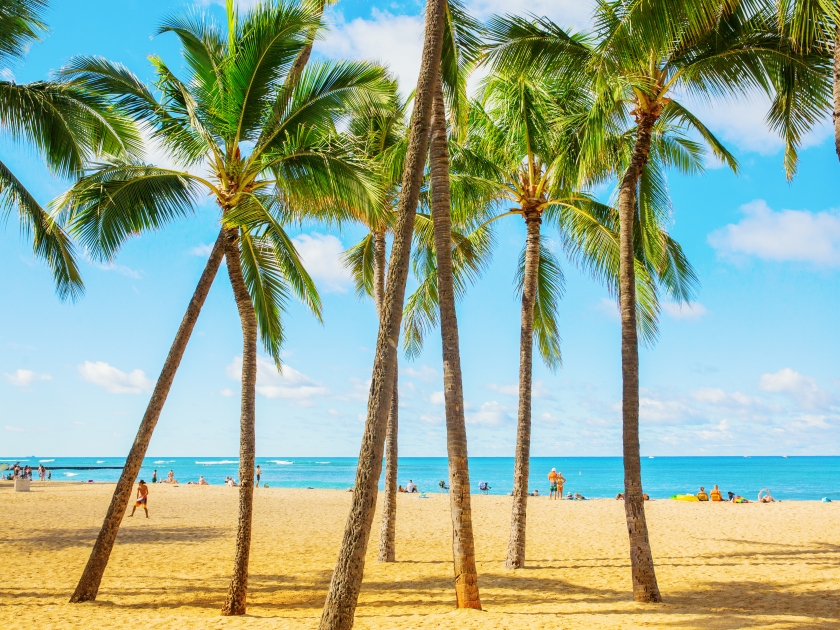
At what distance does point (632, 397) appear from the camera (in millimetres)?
8711

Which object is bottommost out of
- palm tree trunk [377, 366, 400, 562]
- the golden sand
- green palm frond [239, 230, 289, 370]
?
the golden sand

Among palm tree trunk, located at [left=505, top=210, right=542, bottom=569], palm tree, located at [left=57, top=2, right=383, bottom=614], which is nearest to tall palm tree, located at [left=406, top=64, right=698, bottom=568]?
palm tree trunk, located at [left=505, top=210, right=542, bottom=569]

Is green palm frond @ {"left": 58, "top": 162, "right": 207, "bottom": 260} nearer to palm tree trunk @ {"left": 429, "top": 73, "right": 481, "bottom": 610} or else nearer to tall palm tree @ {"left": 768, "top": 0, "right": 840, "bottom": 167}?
palm tree trunk @ {"left": 429, "top": 73, "right": 481, "bottom": 610}

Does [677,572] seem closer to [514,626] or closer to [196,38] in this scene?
[514,626]

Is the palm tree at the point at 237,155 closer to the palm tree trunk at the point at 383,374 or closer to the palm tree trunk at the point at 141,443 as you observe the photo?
the palm tree trunk at the point at 141,443

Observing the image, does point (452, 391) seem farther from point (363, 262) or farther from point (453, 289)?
point (363, 262)

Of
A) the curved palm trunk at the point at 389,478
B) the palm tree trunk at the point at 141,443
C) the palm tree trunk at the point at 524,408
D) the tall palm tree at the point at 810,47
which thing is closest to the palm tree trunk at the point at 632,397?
the tall palm tree at the point at 810,47

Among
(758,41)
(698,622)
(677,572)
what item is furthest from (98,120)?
(677,572)

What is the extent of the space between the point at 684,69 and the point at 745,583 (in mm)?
7205

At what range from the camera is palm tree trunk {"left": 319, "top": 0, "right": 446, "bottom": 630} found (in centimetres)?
594

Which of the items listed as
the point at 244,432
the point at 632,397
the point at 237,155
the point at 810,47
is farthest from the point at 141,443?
the point at 810,47

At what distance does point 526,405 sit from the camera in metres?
11.8

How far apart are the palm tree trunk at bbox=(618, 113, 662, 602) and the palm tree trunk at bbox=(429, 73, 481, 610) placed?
2.02m

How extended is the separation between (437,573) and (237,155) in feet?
24.0
